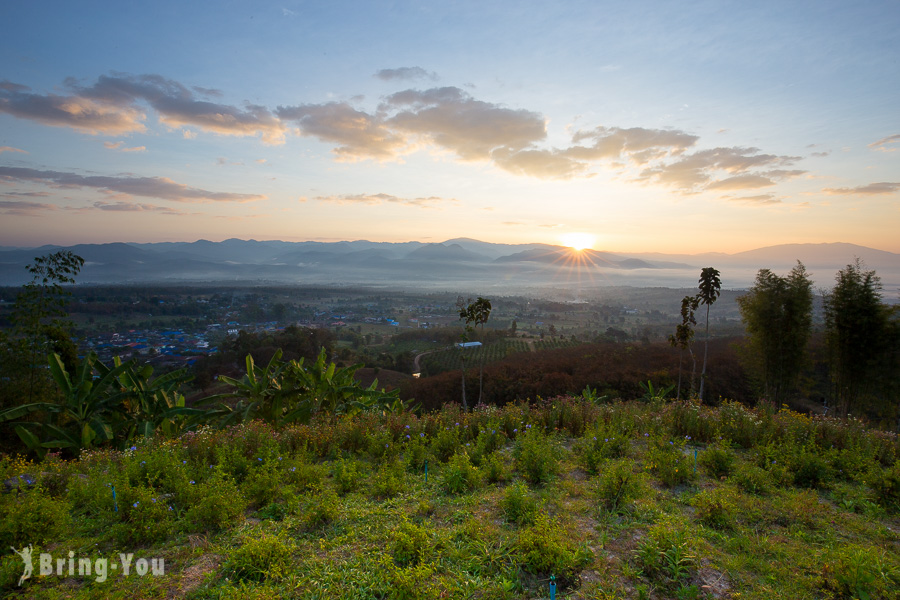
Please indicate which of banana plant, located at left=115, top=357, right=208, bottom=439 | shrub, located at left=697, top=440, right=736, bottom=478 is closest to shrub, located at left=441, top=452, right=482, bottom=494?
shrub, located at left=697, top=440, right=736, bottom=478

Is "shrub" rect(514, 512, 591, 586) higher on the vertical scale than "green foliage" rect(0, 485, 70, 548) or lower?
lower

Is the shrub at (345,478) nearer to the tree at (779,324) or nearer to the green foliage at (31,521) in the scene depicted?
the green foliage at (31,521)

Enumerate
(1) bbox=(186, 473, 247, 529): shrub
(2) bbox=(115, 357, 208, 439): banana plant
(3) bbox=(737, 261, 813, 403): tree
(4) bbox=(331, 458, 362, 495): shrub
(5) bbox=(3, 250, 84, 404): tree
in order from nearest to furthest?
1. (1) bbox=(186, 473, 247, 529): shrub
2. (4) bbox=(331, 458, 362, 495): shrub
3. (2) bbox=(115, 357, 208, 439): banana plant
4. (5) bbox=(3, 250, 84, 404): tree
5. (3) bbox=(737, 261, 813, 403): tree

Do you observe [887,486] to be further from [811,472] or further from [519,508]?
[519,508]

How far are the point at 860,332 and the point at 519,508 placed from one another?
47.4ft

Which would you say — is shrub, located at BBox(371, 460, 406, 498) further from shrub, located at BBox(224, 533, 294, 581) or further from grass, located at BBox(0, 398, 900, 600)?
shrub, located at BBox(224, 533, 294, 581)

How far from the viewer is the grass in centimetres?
253

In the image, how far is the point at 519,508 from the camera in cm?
332

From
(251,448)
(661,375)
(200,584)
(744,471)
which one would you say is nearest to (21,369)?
(251,448)

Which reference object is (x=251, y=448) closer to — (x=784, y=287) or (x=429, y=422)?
(x=429, y=422)

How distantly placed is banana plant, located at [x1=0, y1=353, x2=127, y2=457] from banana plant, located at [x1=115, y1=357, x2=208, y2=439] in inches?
5.2

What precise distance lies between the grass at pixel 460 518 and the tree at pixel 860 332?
9.29 metres

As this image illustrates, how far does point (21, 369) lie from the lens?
773 centimetres

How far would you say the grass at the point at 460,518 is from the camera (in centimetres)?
253
